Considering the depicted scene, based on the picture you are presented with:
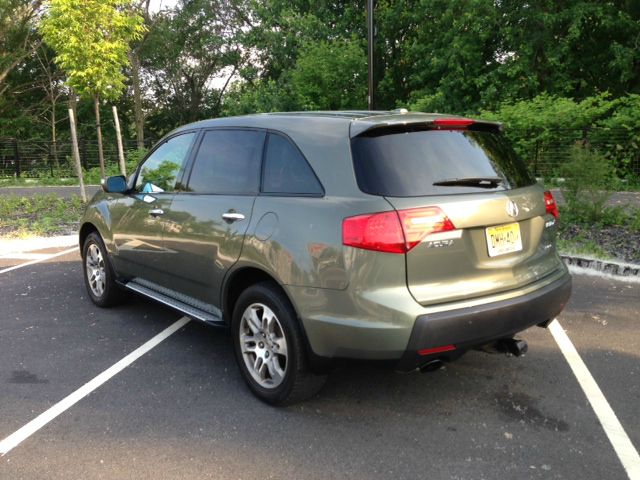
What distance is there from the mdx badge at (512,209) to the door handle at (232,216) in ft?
5.21

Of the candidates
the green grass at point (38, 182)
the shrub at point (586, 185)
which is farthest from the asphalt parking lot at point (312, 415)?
the green grass at point (38, 182)

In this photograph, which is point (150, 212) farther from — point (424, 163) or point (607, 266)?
point (607, 266)

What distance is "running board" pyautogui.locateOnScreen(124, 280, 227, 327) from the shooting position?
3.82 m

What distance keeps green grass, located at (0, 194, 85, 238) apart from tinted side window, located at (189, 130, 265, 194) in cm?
698

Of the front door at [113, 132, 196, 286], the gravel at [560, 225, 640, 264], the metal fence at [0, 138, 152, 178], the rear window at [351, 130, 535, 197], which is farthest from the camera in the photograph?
the metal fence at [0, 138, 152, 178]

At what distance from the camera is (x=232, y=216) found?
355 cm

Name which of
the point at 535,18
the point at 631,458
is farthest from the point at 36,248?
the point at 535,18

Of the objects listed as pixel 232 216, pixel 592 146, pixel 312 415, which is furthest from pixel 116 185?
pixel 592 146

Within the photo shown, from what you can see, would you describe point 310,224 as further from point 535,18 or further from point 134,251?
point 535,18

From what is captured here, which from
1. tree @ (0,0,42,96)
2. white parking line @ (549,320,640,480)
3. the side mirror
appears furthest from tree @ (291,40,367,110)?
white parking line @ (549,320,640,480)

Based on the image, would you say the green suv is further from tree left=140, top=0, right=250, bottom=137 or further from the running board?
tree left=140, top=0, right=250, bottom=137

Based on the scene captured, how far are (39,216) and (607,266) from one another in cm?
1061

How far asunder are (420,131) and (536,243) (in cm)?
100

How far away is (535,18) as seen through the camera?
62.6 ft
